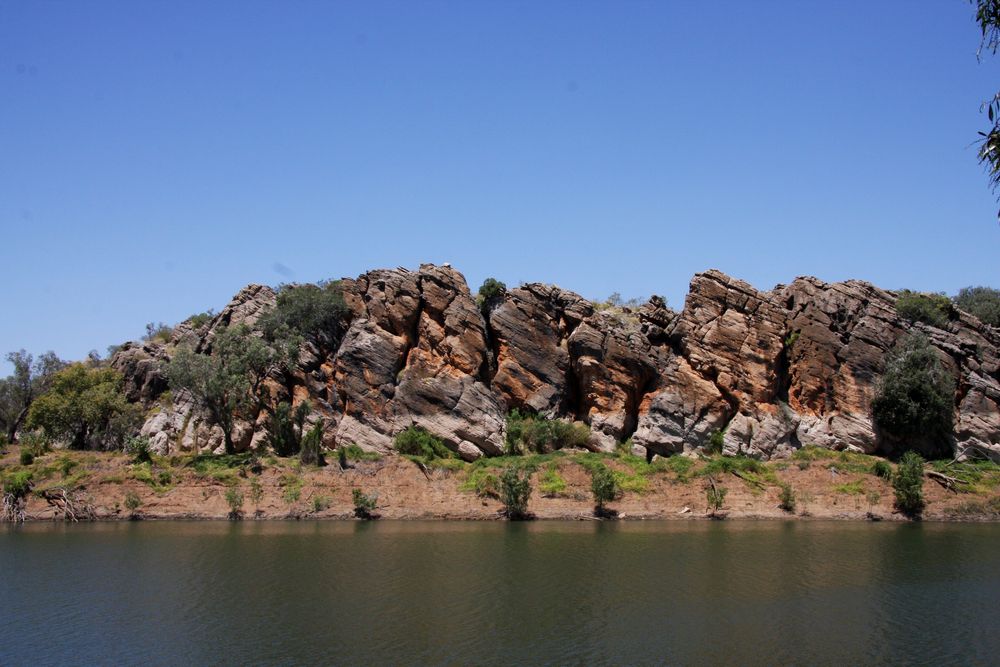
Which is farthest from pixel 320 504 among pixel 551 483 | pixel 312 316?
pixel 312 316

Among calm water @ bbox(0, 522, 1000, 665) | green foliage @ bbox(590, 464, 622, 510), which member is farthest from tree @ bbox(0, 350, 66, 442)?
green foliage @ bbox(590, 464, 622, 510)

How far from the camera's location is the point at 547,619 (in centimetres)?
3048

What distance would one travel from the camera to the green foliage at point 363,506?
192 ft

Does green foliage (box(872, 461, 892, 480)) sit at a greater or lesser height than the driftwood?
greater

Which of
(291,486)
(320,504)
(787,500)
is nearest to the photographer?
(320,504)

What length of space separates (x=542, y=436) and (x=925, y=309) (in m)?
34.9

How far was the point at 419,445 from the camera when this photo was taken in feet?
215

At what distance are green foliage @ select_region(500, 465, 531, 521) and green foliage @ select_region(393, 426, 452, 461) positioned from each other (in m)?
8.73

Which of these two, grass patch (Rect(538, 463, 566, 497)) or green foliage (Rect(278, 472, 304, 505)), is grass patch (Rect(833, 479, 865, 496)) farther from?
green foliage (Rect(278, 472, 304, 505))

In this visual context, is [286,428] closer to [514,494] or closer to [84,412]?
[84,412]

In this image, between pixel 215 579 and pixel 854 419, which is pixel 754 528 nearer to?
pixel 854 419

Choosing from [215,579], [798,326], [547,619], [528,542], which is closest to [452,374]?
[528,542]

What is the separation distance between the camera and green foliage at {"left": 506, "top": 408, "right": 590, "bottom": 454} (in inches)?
2628

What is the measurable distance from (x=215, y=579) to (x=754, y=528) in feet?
110
